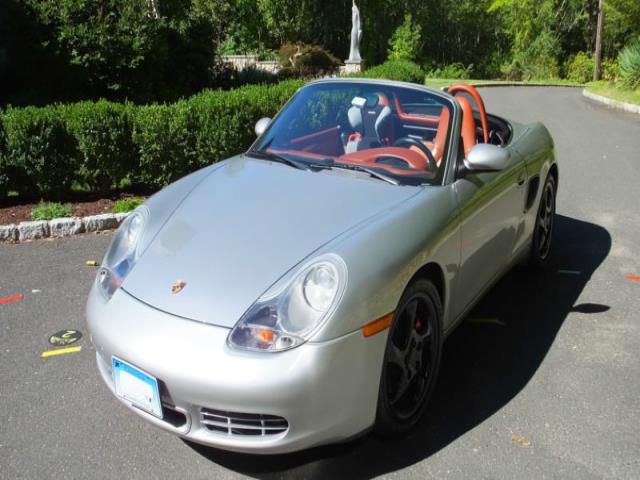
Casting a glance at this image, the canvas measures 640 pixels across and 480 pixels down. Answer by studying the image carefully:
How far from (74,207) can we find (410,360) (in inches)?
186

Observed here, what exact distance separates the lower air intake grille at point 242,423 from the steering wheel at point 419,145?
169 cm

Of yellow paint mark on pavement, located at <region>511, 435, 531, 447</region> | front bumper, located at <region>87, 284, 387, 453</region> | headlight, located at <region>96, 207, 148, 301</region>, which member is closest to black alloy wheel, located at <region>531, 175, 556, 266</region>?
yellow paint mark on pavement, located at <region>511, 435, 531, 447</region>

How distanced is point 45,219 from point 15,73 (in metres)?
9.67

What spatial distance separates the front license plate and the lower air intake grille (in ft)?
0.69

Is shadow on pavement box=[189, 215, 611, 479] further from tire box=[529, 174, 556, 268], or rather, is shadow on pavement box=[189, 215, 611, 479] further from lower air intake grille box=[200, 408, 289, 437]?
lower air intake grille box=[200, 408, 289, 437]

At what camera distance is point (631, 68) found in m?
20.4

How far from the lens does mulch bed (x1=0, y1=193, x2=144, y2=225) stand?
21.4 feet

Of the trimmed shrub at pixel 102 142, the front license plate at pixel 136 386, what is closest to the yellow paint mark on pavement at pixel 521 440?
the front license plate at pixel 136 386

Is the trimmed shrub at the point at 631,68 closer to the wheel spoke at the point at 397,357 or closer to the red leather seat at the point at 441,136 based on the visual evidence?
the red leather seat at the point at 441,136

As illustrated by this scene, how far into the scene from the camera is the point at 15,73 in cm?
1456

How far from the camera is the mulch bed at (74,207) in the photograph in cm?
652

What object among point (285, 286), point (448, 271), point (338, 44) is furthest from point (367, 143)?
point (338, 44)

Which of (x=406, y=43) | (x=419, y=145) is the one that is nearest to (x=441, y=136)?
(x=419, y=145)

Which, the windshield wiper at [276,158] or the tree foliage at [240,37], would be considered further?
the tree foliage at [240,37]
